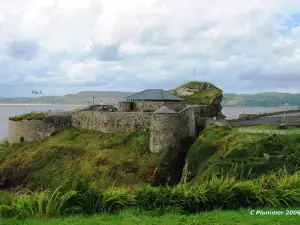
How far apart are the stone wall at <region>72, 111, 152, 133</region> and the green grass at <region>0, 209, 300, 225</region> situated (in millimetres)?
22827

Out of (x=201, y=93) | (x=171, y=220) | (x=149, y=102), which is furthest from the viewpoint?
(x=201, y=93)

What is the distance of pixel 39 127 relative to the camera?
3722cm

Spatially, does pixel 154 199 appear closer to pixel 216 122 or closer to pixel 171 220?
pixel 171 220

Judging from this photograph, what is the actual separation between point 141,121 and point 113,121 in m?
2.97

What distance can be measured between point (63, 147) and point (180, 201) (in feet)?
79.7

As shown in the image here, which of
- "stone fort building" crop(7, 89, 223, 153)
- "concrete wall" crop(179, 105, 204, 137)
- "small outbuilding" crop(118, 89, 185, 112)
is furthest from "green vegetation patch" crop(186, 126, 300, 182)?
"small outbuilding" crop(118, 89, 185, 112)

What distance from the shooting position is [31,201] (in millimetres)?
10109

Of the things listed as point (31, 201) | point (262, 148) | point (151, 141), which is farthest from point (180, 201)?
point (151, 141)

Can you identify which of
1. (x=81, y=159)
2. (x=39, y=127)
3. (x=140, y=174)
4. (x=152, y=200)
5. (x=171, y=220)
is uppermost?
(x=39, y=127)

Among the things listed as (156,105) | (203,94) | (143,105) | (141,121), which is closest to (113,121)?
(141,121)

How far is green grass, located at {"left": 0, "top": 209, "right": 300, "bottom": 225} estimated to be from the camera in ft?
29.5

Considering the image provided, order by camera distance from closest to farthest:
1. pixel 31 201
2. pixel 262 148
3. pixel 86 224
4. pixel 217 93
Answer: pixel 86 224
pixel 31 201
pixel 262 148
pixel 217 93

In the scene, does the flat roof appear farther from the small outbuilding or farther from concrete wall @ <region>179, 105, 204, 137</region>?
concrete wall @ <region>179, 105, 204, 137</region>

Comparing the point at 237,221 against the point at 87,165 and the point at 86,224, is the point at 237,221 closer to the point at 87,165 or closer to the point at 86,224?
the point at 86,224
